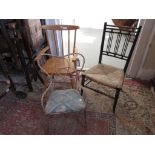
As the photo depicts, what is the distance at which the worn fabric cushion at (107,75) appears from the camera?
1.46 meters

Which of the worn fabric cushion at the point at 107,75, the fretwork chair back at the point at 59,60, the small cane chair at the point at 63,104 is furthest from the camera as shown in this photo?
the fretwork chair back at the point at 59,60

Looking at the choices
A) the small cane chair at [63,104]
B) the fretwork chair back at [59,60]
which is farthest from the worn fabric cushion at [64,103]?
the fretwork chair back at [59,60]

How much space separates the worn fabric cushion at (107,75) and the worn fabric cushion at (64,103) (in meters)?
0.31

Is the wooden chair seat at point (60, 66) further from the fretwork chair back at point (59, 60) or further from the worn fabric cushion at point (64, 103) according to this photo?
the worn fabric cushion at point (64, 103)

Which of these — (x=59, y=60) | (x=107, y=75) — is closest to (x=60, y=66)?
(x=59, y=60)

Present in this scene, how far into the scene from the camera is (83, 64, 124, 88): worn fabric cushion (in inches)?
57.4

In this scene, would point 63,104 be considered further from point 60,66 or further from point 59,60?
point 59,60

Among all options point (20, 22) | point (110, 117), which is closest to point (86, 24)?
point (20, 22)

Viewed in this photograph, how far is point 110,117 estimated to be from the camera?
1.61 metres

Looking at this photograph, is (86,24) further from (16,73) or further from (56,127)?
(56,127)

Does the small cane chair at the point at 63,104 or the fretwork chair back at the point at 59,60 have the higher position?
the fretwork chair back at the point at 59,60

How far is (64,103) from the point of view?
1.27 metres

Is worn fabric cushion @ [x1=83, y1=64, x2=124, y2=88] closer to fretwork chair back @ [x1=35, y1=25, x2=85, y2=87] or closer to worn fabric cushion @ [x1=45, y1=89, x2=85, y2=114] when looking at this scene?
fretwork chair back @ [x1=35, y1=25, x2=85, y2=87]
